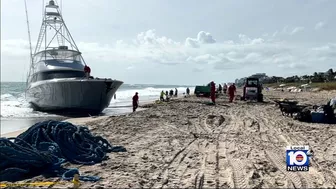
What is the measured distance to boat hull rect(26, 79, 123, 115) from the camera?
884 inches

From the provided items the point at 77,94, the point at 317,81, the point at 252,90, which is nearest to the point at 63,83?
the point at 77,94

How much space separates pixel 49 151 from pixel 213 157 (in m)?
3.32

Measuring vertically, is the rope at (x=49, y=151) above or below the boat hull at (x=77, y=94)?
below

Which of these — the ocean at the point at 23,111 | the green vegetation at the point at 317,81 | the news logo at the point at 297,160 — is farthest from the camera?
the green vegetation at the point at 317,81

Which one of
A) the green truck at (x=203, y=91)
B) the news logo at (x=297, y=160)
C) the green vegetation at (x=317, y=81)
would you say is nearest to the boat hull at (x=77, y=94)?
the green truck at (x=203, y=91)

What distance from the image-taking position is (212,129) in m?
11.7

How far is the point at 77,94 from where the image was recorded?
74.6ft

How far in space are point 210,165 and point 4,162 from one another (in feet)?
12.0

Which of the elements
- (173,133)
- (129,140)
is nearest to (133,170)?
(129,140)

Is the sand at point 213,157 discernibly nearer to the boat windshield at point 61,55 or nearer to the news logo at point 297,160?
the news logo at point 297,160

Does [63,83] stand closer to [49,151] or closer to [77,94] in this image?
[77,94]

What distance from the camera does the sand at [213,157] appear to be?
5.52 m

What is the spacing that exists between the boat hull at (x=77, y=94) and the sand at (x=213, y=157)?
34.6 feet

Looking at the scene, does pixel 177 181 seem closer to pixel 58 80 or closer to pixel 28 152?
pixel 28 152
